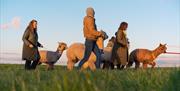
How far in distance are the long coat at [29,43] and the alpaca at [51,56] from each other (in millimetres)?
7306

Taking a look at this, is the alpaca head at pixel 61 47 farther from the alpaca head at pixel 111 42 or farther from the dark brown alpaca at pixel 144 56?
the dark brown alpaca at pixel 144 56

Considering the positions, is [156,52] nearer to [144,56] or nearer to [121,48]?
[144,56]

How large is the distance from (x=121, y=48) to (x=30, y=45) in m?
3.55

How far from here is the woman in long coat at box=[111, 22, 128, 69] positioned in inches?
664

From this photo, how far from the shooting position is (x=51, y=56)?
2403 cm

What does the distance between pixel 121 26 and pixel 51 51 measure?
27.0 feet

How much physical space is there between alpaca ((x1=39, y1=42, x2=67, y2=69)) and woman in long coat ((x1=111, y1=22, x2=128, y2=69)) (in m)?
6.87

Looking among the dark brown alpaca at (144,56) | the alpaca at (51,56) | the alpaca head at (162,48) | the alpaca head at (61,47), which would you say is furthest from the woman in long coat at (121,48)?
the alpaca head at (61,47)

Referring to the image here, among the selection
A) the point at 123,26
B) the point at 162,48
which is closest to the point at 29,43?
the point at 123,26

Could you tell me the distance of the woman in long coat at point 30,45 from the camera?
1580 cm

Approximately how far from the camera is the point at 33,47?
53.0 feet

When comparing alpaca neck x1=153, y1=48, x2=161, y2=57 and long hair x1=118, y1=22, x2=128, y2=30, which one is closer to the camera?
long hair x1=118, y1=22, x2=128, y2=30

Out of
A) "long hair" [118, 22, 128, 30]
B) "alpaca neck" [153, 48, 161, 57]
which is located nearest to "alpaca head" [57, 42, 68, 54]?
"alpaca neck" [153, 48, 161, 57]

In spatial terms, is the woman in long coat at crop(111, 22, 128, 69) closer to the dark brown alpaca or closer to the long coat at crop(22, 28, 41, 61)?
the long coat at crop(22, 28, 41, 61)
